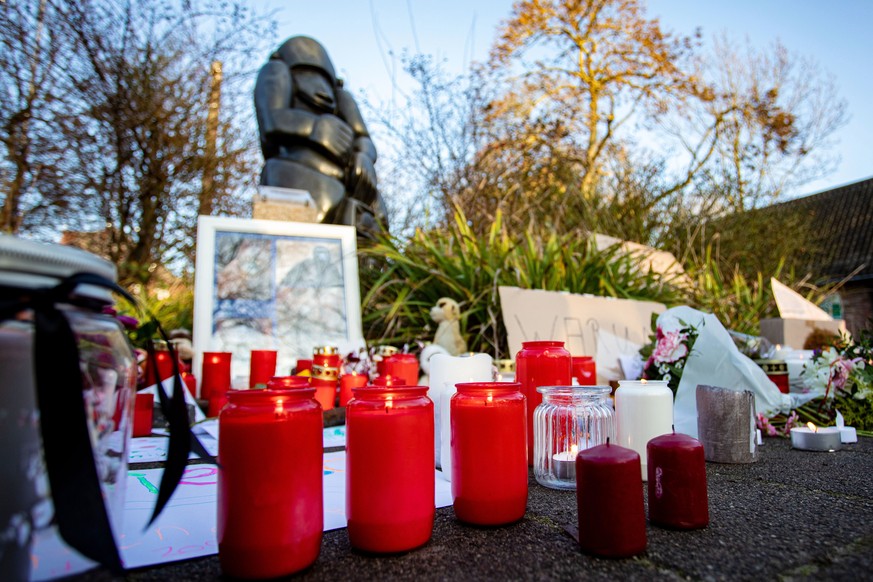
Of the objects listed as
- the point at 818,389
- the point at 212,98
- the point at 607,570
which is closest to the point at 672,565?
the point at 607,570

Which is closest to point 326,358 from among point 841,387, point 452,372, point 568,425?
point 452,372

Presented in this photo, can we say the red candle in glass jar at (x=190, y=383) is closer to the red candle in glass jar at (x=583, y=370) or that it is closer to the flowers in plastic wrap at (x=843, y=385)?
the red candle in glass jar at (x=583, y=370)

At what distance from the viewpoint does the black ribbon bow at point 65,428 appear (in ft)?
1.63

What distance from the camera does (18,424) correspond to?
0.50 metres

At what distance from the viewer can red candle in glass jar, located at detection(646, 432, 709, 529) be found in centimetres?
87

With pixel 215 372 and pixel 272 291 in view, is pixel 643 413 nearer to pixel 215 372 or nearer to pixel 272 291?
pixel 215 372

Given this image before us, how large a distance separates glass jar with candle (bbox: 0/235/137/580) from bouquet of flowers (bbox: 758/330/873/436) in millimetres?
2023

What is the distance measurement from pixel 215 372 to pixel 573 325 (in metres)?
1.51

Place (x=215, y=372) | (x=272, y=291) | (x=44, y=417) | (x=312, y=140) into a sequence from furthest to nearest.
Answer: (x=312, y=140) < (x=272, y=291) < (x=215, y=372) < (x=44, y=417)

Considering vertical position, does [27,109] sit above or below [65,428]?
above

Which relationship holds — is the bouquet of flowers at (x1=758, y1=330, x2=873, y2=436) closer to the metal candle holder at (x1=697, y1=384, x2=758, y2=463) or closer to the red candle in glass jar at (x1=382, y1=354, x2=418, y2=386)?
the metal candle holder at (x1=697, y1=384, x2=758, y2=463)

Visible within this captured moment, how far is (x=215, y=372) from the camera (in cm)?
208

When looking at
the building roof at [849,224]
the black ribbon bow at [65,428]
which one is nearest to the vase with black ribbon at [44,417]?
the black ribbon bow at [65,428]

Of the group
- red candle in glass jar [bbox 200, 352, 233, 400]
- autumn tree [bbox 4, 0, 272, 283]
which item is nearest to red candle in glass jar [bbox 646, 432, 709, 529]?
red candle in glass jar [bbox 200, 352, 233, 400]
